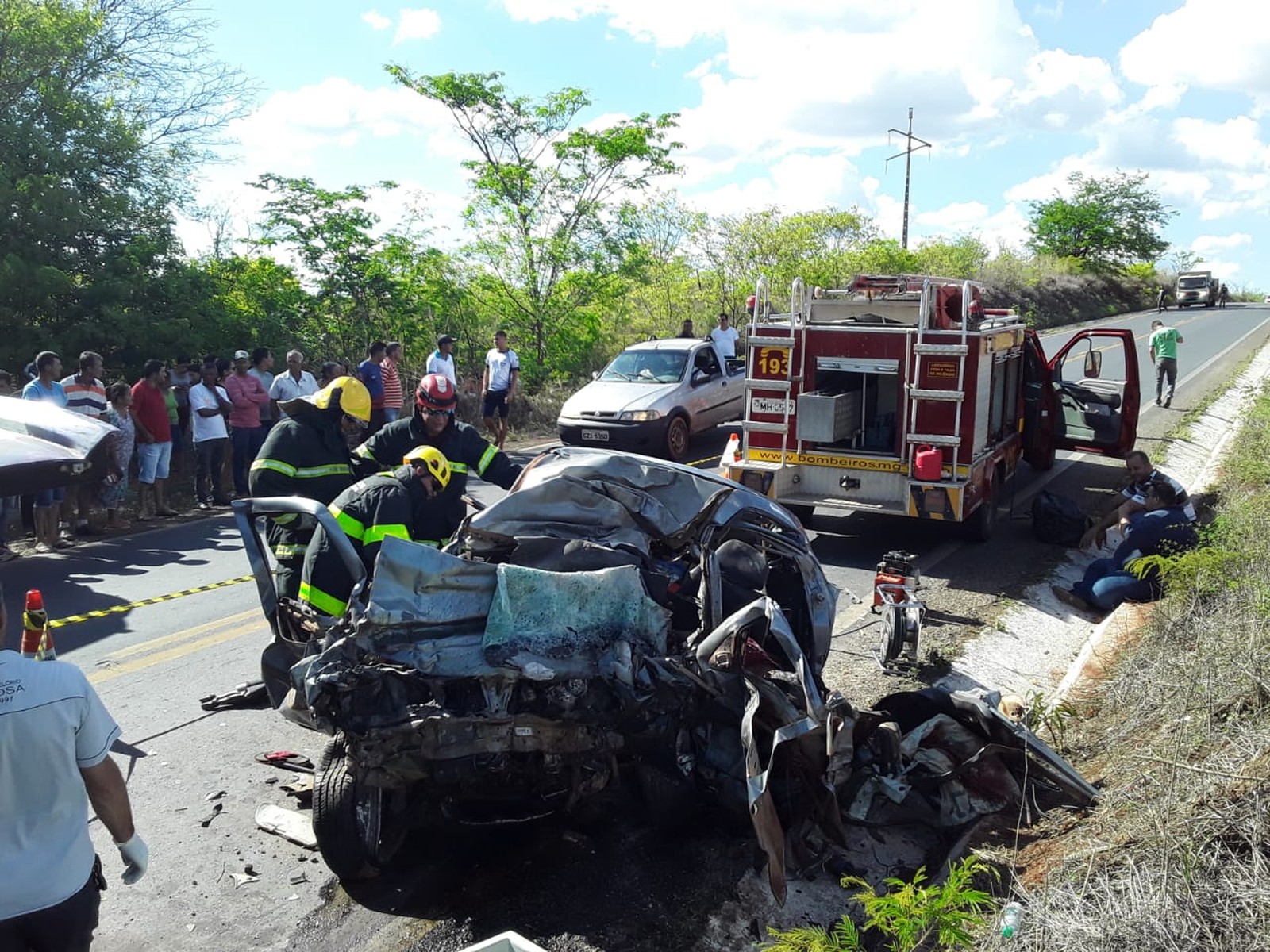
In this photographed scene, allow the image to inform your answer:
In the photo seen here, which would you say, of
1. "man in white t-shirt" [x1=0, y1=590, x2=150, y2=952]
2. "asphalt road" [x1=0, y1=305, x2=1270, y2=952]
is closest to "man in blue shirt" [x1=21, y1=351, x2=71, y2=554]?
"asphalt road" [x1=0, y1=305, x2=1270, y2=952]

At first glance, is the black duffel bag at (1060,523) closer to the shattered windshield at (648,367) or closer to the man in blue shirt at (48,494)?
the shattered windshield at (648,367)

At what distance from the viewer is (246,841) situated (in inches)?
177

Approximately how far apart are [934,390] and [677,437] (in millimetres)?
6381

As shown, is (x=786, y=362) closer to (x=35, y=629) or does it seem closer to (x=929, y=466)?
(x=929, y=466)

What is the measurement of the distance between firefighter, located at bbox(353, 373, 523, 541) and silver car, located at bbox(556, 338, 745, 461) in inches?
324

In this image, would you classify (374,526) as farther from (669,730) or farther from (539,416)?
(539,416)

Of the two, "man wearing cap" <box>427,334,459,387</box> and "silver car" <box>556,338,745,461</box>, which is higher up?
"man wearing cap" <box>427,334,459,387</box>

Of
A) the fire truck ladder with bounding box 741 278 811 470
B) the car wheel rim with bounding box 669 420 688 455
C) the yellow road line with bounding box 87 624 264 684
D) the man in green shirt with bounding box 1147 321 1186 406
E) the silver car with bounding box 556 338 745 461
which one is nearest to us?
the yellow road line with bounding box 87 624 264 684

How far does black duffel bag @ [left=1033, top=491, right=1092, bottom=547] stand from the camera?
950cm

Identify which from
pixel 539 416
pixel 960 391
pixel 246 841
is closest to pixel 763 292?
pixel 960 391

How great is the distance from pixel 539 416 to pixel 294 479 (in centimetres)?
1318

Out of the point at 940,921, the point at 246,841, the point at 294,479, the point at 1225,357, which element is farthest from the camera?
the point at 1225,357

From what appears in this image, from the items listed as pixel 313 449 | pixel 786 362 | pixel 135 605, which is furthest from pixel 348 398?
pixel 786 362

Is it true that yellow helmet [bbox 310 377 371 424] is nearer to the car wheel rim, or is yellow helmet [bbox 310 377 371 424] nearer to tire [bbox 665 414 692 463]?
tire [bbox 665 414 692 463]
